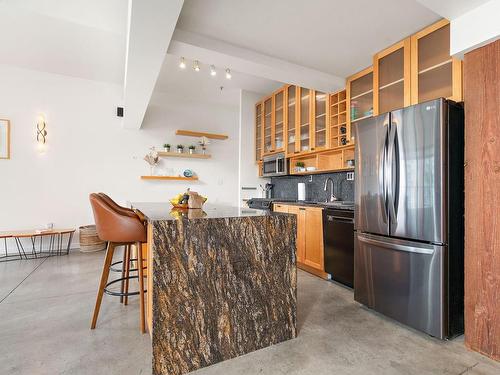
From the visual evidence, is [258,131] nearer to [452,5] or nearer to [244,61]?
[244,61]

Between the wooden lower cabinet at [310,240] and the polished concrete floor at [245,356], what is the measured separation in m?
0.67

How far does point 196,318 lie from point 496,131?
223 centimetres

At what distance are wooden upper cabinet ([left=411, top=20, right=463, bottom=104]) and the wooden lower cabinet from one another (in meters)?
1.64

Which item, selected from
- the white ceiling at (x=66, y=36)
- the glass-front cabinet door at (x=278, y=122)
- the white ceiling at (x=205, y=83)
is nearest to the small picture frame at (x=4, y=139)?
the white ceiling at (x=66, y=36)

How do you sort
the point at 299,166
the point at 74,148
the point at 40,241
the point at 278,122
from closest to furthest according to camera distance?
the point at 40,241, the point at 299,166, the point at 74,148, the point at 278,122

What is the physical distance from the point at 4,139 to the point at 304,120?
15.4 ft

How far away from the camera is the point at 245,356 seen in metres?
1.73

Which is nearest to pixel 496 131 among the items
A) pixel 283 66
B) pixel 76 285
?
pixel 283 66

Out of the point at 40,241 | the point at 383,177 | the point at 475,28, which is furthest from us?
the point at 40,241

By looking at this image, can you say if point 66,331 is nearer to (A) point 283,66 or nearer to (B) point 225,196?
(A) point 283,66

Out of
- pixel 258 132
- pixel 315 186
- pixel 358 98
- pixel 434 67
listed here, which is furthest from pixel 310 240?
pixel 258 132

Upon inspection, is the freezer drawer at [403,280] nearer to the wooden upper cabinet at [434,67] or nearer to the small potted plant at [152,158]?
the wooden upper cabinet at [434,67]

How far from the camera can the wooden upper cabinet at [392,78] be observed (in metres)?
2.76

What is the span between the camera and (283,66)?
320 centimetres
